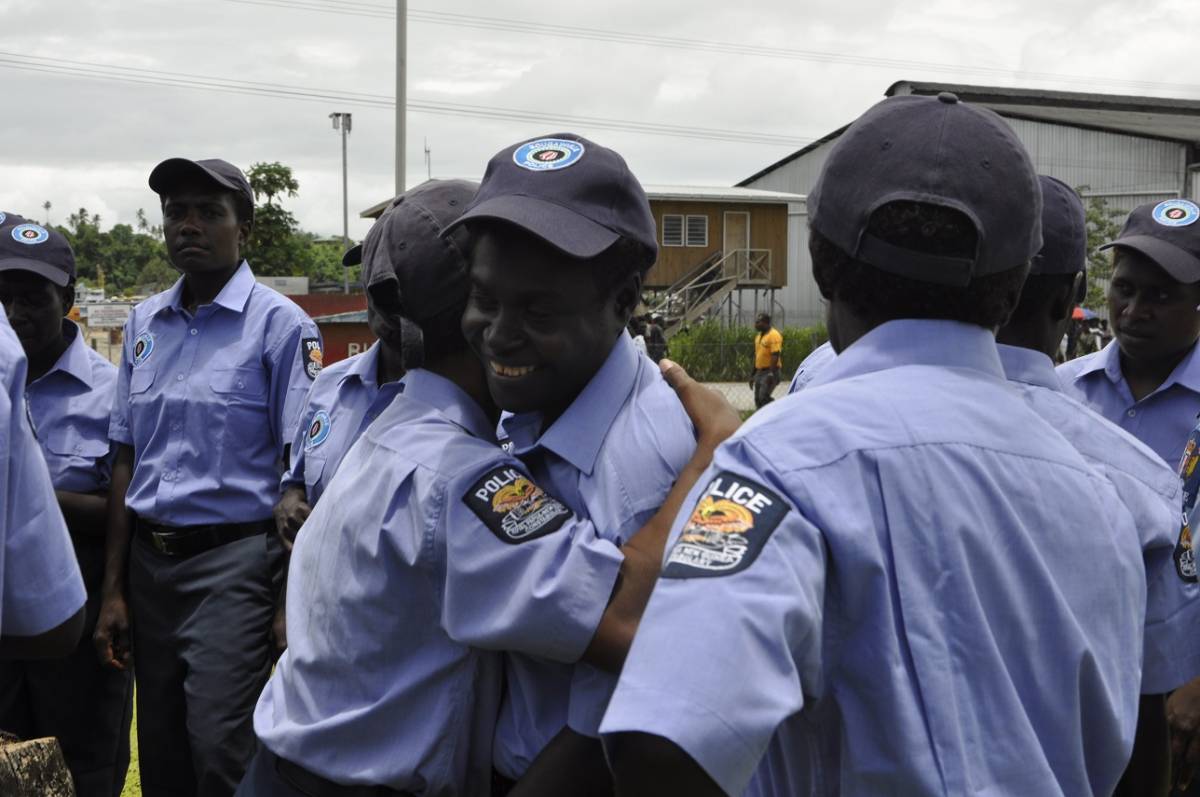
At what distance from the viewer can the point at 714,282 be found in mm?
38781

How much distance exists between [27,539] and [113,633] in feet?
7.65

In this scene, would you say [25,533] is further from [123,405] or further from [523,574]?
[123,405]

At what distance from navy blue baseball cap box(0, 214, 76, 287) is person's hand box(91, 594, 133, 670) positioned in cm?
121

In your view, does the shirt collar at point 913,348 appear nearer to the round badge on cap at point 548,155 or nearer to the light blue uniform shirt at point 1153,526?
the light blue uniform shirt at point 1153,526

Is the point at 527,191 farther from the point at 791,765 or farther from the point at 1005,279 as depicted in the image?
the point at 791,765

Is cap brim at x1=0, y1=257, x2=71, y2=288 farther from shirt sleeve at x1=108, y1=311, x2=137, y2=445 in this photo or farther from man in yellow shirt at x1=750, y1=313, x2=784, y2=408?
man in yellow shirt at x1=750, y1=313, x2=784, y2=408

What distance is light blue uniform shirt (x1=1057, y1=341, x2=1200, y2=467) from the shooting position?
13.6 feet

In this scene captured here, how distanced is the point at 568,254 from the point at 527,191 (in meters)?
0.14

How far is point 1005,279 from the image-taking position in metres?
1.65

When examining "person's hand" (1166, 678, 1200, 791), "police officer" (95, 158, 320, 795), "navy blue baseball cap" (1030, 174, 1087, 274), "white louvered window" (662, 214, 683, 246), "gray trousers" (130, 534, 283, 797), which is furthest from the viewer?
"white louvered window" (662, 214, 683, 246)

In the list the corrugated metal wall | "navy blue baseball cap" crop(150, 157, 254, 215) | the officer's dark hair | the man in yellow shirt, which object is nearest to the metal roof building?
the corrugated metal wall

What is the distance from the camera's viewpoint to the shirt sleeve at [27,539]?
2330mm

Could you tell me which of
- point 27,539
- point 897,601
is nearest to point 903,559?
point 897,601

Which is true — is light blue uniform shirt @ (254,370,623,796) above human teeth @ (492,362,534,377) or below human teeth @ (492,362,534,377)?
below
